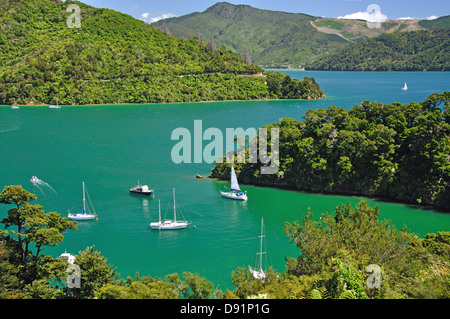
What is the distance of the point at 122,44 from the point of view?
130 m

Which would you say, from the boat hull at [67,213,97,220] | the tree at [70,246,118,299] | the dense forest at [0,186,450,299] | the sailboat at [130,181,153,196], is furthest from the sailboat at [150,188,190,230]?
the tree at [70,246,118,299]

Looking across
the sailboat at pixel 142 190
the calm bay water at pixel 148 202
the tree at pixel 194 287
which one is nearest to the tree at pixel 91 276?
the tree at pixel 194 287

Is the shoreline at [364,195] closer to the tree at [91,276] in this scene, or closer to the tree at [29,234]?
the tree at [29,234]

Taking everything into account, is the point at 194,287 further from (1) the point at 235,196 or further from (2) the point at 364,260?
(1) the point at 235,196

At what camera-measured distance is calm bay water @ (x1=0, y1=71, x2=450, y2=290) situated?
2862cm

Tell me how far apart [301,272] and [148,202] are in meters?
20.3

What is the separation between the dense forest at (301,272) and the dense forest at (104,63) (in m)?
94.5

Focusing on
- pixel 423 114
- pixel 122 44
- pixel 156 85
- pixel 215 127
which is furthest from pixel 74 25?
pixel 423 114

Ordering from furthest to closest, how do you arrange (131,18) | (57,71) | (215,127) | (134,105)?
(131,18) < (57,71) < (134,105) < (215,127)

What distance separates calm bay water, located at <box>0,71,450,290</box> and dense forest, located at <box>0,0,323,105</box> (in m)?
39.4

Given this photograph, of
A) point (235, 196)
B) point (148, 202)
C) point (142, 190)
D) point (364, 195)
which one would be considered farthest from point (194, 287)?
point (364, 195)

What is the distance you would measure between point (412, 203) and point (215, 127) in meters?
41.2

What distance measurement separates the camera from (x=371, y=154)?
40.2 m
